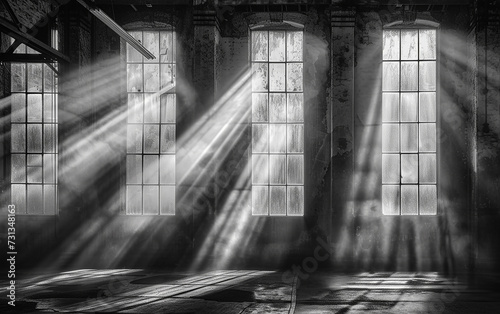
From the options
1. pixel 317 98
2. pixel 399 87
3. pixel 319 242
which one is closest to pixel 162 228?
pixel 319 242

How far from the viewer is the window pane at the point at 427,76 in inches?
347

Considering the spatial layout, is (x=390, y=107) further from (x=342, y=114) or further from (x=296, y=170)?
(x=296, y=170)

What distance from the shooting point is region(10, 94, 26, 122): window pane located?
Answer: 9086 mm

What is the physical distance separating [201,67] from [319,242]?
495 centimetres

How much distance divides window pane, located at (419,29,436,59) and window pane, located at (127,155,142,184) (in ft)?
24.3

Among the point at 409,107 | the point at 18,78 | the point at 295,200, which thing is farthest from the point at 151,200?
the point at 409,107

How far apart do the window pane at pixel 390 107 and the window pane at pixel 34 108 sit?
336 inches

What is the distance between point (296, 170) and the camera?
29.2ft

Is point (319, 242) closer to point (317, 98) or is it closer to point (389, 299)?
point (389, 299)

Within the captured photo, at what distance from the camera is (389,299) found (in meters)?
6.14

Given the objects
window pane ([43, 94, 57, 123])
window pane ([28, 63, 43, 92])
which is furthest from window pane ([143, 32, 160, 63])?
window pane ([28, 63, 43, 92])

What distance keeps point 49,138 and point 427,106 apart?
9378mm

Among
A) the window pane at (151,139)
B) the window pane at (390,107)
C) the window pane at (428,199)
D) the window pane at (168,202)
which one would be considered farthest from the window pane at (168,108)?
the window pane at (428,199)
